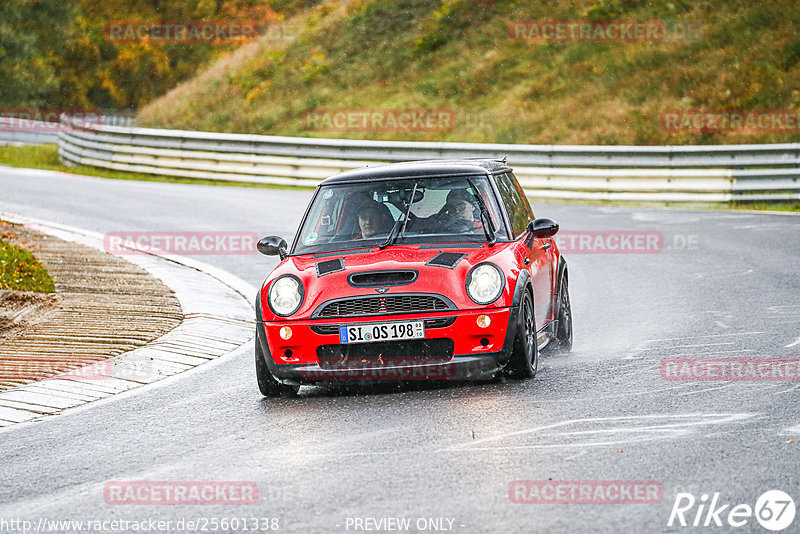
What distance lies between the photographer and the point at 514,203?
9.29 meters

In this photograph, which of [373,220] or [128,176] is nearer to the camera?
[373,220]

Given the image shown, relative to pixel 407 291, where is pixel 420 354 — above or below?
below

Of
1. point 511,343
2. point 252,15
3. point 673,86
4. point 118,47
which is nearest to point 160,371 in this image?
point 511,343

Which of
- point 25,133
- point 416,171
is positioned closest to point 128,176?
point 25,133

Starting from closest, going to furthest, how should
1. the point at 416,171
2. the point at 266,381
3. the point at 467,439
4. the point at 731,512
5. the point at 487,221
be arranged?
1. the point at 731,512
2. the point at 467,439
3. the point at 266,381
4. the point at 487,221
5. the point at 416,171

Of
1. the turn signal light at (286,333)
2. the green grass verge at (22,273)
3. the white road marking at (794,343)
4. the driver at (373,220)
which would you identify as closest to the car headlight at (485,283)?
the driver at (373,220)

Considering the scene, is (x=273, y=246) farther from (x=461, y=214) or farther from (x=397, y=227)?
(x=461, y=214)

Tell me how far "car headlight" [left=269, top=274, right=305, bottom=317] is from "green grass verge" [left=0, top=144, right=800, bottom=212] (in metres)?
15.0

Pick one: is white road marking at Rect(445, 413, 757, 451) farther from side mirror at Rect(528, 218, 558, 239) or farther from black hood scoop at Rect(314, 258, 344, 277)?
side mirror at Rect(528, 218, 558, 239)

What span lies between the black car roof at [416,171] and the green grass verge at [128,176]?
528 inches

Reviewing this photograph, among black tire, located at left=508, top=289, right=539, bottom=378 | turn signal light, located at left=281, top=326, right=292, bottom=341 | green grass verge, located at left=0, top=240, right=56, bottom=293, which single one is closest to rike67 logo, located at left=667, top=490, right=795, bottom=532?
black tire, located at left=508, top=289, right=539, bottom=378

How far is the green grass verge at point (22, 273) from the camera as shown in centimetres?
1213

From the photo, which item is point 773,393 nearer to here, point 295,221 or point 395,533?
point 395,533

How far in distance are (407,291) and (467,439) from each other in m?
1.44
